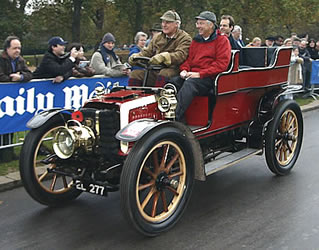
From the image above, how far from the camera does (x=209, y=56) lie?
5.27 m

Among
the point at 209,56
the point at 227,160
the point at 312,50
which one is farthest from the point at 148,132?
the point at 312,50

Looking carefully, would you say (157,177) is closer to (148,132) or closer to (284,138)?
(148,132)

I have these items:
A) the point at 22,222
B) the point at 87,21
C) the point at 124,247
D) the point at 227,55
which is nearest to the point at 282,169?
the point at 227,55

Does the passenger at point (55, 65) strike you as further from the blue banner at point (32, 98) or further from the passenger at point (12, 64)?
the passenger at point (12, 64)

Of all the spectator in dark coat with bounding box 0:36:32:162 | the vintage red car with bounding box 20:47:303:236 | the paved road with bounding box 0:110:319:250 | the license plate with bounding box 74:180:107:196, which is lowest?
the paved road with bounding box 0:110:319:250

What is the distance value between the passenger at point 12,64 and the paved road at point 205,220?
5.15 ft

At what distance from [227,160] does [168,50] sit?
144cm

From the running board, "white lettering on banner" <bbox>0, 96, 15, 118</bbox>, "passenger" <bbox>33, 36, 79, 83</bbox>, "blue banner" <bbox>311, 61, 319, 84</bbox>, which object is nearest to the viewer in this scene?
the running board

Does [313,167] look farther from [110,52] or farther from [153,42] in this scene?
[110,52]

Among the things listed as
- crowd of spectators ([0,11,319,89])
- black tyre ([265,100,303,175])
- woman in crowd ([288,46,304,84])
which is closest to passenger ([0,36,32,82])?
crowd of spectators ([0,11,319,89])

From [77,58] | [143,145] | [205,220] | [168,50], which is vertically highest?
[168,50]

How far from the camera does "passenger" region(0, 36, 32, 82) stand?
20.6ft

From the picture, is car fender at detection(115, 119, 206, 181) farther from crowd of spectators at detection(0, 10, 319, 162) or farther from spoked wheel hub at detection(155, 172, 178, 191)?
crowd of spectators at detection(0, 10, 319, 162)

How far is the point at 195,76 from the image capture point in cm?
505
